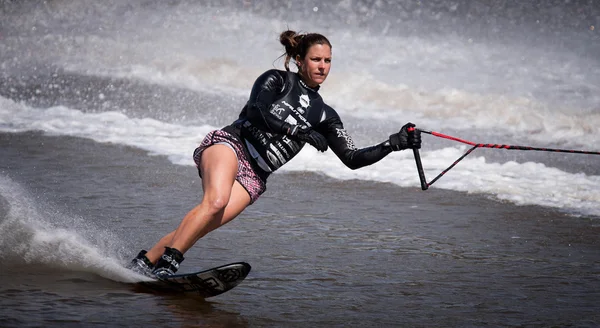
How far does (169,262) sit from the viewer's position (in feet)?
13.5

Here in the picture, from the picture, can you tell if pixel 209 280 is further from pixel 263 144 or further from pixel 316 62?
pixel 316 62

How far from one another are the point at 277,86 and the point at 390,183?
3.38m

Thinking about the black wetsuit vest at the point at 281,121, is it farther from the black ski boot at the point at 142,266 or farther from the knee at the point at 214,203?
the black ski boot at the point at 142,266

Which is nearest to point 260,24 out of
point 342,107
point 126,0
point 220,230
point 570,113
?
point 126,0

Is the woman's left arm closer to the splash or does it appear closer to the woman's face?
the woman's face

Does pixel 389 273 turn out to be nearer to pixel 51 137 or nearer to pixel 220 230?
pixel 220 230

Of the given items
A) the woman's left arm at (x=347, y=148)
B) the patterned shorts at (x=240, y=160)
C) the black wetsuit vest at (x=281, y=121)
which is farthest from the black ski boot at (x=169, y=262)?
the woman's left arm at (x=347, y=148)

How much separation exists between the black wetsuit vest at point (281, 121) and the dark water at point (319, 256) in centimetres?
68

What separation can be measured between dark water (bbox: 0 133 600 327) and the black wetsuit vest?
68 cm

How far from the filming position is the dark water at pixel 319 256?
3879 mm

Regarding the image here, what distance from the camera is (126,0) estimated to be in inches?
931

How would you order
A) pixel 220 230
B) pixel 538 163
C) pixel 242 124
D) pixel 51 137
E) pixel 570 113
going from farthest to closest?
pixel 570 113
pixel 51 137
pixel 538 163
pixel 220 230
pixel 242 124

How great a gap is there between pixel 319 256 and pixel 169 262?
1213 mm

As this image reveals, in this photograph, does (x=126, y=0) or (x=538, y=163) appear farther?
(x=126, y=0)
